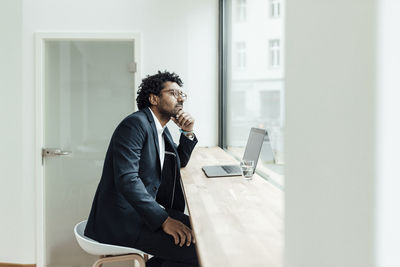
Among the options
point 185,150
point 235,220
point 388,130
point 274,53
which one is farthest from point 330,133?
point 185,150

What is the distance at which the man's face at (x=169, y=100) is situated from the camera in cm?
199

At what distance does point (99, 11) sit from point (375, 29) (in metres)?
2.85

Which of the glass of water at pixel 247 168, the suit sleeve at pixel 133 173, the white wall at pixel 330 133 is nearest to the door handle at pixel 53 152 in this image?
the suit sleeve at pixel 133 173

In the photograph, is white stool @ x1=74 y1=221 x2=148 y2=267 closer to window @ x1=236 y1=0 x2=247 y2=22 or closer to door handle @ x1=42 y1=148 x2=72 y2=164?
door handle @ x1=42 y1=148 x2=72 y2=164

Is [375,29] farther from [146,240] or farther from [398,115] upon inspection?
[146,240]

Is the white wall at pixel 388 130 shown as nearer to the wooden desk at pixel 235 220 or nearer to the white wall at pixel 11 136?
the wooden desk at pixel 235 220

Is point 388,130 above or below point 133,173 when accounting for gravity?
above

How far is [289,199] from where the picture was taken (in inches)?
19.8

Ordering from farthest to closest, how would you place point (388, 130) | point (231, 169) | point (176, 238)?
point (231, 169)
point (176, 238)
point (388, 130)

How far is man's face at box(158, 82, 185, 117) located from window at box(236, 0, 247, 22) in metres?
0.79

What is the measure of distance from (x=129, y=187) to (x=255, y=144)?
0.69m

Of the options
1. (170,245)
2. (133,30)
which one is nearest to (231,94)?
(133,30)

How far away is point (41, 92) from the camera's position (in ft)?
9.34

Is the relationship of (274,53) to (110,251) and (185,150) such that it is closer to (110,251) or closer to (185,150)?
(185,150)
